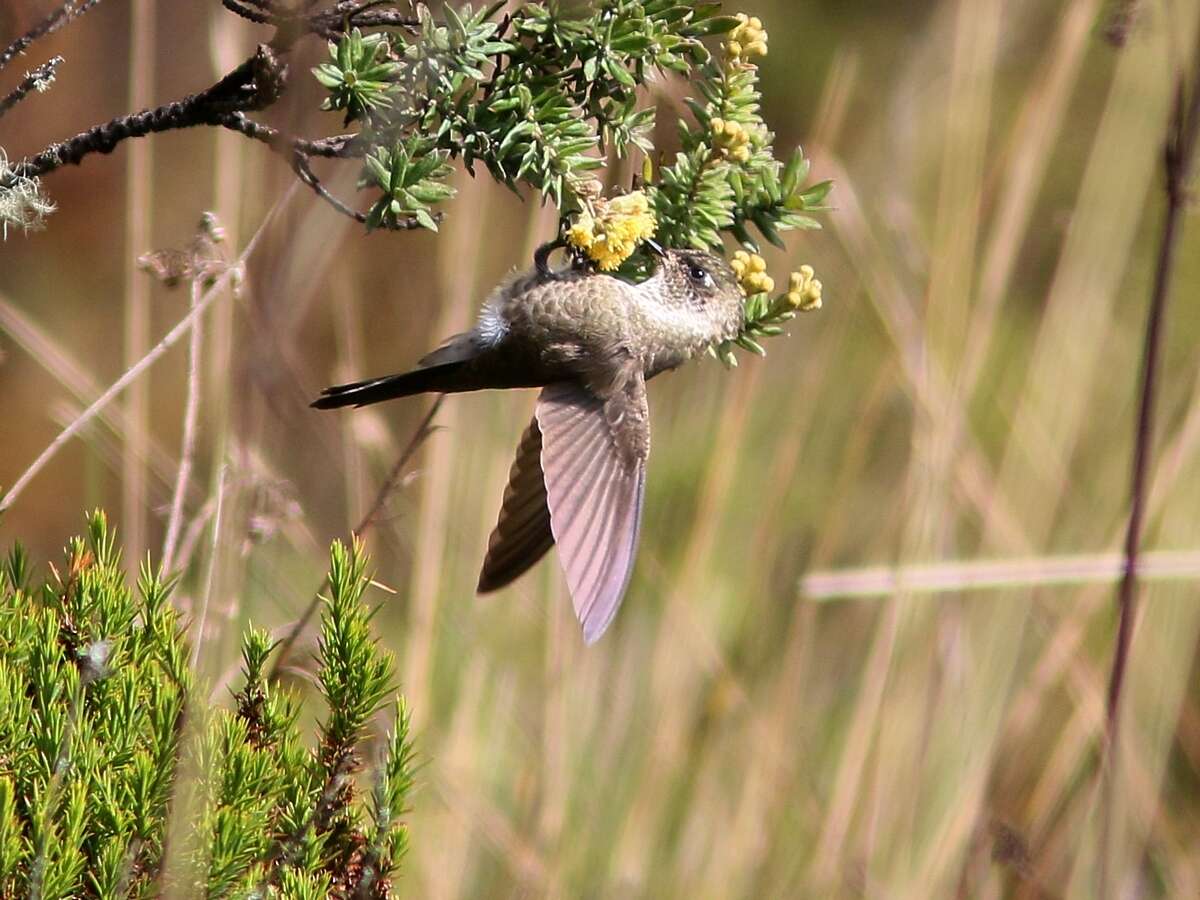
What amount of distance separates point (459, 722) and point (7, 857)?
57.8 inches

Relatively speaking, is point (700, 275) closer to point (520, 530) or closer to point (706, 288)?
point (706, 288)

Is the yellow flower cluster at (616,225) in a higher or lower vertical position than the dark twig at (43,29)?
lower

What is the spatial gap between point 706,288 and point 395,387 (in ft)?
1.35

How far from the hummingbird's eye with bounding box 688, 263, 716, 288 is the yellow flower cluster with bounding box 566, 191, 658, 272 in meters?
0.32

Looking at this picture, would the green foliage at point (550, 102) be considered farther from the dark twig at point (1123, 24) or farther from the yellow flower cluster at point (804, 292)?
the dark twig at point (1123, 24)

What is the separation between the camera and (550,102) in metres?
1.33

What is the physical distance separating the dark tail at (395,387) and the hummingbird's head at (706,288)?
1.00ft

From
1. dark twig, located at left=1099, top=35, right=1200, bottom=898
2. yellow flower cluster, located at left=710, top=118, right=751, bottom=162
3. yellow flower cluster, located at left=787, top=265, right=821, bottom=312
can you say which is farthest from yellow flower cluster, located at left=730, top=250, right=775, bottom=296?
dark twig, located at left=1099, top=35, right=1200, bottom=898

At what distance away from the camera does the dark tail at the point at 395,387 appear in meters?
1.76

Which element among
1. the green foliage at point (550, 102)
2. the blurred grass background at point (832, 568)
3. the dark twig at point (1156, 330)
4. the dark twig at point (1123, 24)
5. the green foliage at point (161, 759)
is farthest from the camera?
the blurred grass background at point (832, 568)

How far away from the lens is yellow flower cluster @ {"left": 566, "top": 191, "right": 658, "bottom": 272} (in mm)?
1451

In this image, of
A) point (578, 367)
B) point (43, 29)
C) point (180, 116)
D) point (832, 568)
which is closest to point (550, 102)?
point (180, 116)

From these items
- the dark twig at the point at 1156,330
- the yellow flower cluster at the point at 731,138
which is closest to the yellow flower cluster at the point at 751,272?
the yellow flower cluster at the point at 731,138

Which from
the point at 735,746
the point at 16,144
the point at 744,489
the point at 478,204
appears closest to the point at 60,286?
the point at 16,144
